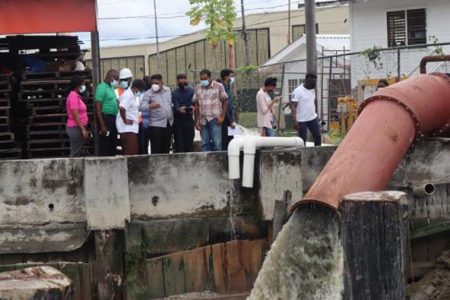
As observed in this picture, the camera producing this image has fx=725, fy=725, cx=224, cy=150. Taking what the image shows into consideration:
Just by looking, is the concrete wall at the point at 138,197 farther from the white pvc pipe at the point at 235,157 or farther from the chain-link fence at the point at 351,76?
the chain-link fence at the point at 351,76

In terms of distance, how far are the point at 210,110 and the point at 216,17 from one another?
1694cm

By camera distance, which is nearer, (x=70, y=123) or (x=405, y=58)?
(x=70, y=123)

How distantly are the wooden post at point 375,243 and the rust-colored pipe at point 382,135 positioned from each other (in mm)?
2317

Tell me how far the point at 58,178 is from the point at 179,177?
51.4 inches

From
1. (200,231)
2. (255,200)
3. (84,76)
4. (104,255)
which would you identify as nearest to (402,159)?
(255,200)

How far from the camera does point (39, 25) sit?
33.9 ft

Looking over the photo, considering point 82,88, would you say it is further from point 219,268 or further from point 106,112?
point 219,268

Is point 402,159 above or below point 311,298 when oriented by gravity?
above

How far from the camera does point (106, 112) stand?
10.3 meters

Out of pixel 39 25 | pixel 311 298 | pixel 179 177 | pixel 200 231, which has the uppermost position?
pixel 39 25

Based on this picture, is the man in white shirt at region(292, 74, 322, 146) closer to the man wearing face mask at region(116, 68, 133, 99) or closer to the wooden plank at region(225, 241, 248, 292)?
the man wearing face mask at region(116, 68, 133, 99)

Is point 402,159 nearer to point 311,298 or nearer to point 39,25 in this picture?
point 311,298

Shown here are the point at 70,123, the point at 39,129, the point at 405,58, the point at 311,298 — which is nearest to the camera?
the point at 311,298

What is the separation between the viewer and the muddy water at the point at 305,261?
7113 mm
